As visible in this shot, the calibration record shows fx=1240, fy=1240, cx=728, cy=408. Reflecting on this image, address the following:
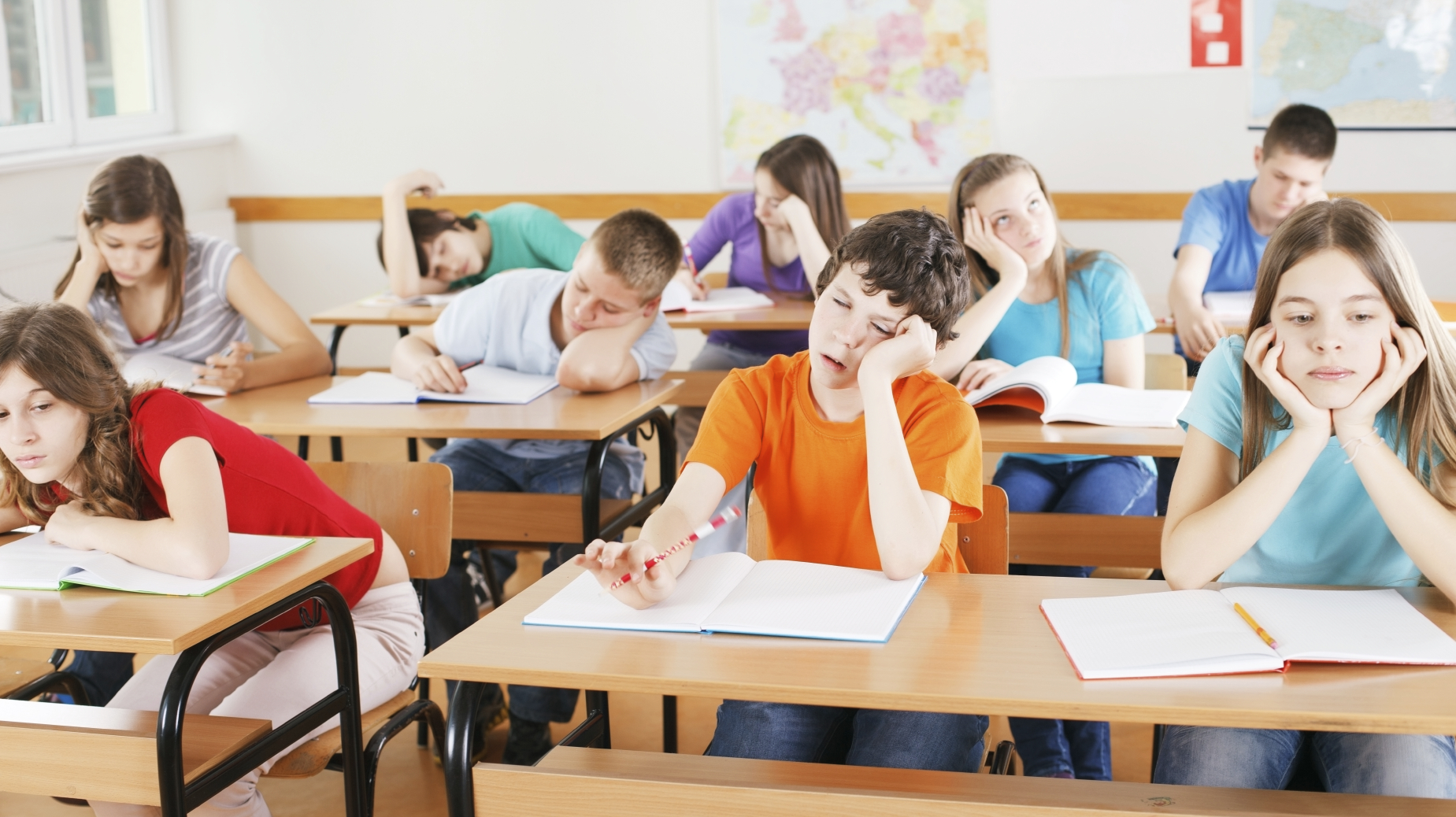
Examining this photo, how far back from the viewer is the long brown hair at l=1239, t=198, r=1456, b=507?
4.52 feet

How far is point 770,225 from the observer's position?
3584mm

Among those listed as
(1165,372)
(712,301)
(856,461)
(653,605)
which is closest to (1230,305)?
(1165,372)

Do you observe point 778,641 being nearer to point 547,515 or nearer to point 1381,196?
point 547,515

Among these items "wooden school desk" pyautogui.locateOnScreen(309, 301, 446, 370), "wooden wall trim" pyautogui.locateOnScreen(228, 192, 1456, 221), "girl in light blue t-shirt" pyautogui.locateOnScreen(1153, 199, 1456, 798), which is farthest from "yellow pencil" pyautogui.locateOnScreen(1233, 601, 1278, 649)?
"wooden wall trim" pyautogui.locateOnScreen(228, 192, 1456, 221)

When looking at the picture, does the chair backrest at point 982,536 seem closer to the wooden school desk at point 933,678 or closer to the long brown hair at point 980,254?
the wooden school desk at point 933,678

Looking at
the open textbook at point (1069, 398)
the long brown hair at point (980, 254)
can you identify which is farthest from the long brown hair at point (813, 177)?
the open textbook at point (1069, 398)

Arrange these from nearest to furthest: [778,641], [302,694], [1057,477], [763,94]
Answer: [778,641] < [302,694] < [1057,477] < [763,94]

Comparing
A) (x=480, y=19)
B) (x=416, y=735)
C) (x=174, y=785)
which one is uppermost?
(x=480, y=19)

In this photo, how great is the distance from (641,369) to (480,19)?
302 cm

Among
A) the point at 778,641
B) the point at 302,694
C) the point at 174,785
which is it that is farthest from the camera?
the point at 302,694

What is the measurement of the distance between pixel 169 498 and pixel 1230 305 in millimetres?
2650

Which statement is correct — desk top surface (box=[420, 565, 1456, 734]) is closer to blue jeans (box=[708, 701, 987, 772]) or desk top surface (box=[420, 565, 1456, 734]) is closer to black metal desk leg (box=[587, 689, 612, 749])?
blue jeans (box=[708, 701, 987, 772])

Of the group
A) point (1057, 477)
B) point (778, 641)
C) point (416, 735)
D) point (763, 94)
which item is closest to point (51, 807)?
point (416, 735)

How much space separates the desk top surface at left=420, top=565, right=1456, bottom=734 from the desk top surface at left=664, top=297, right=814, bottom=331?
6.14 ft
